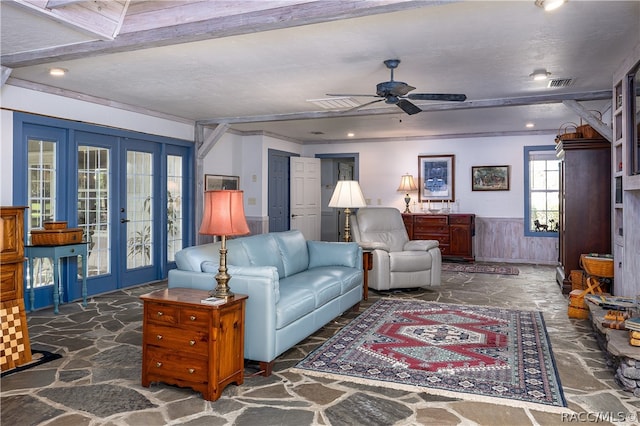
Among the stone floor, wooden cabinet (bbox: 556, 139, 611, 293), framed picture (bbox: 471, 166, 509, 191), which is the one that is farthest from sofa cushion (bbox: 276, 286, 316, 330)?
framed picture (bbox: 471, 166, 509, 191)

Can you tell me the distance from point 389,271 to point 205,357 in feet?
10.9

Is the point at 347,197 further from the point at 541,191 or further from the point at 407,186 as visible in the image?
the point at 541,191

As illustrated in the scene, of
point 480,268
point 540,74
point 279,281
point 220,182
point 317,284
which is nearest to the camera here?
point 317,284

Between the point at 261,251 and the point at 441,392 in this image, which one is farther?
the point at 261,251

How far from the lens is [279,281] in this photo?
4.05m

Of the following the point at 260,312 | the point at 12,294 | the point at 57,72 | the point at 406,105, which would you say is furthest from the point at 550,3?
the point at 57,72

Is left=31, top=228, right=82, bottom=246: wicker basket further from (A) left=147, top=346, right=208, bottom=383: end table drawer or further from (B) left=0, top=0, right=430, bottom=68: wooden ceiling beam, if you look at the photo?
(A) left=147, top=346, right=208, bottom=383: end table drawer

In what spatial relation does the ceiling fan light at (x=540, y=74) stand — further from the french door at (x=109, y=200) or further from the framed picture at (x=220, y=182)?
the framed picture at (x=220, y=182)

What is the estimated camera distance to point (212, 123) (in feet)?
24.5

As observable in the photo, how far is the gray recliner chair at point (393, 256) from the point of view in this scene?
5.68m

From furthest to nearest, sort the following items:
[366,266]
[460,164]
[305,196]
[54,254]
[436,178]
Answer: [305,196], [436,178], [460,164], [366,266], [54,254]

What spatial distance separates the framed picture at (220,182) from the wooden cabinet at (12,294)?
4.32 meters

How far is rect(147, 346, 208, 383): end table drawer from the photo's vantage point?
9.08 feet

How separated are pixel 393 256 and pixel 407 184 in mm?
3651
